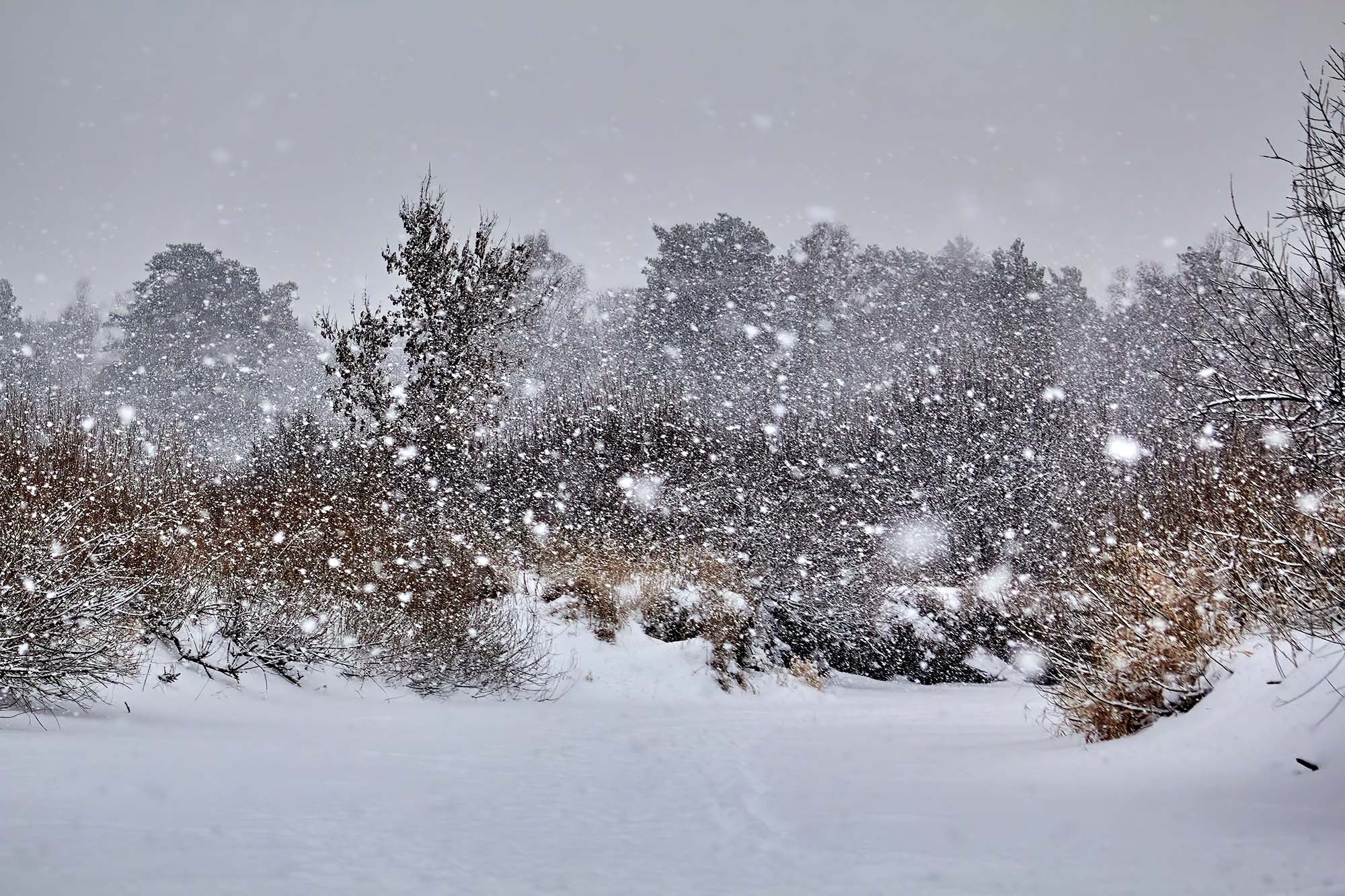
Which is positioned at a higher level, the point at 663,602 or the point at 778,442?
the point at 778,442

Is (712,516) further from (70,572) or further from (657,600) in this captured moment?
(70,572)

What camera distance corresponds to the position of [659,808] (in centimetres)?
463

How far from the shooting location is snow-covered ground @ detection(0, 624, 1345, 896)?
2.97 metres

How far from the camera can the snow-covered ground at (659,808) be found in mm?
2973

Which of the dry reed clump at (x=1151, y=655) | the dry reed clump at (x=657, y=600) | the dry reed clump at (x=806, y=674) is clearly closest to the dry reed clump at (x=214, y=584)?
the dry reed clump at (x=657, y=600)

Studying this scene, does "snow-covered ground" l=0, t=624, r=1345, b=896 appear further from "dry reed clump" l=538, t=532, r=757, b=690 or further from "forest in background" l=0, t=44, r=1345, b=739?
"dry reed clump" l=538, t=532, r=757, b=690

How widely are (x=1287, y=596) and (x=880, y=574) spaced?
10888mm

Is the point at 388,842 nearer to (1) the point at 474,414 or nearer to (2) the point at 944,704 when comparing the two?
(2) the point at 944,704

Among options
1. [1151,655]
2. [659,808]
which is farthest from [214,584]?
[1151,655]

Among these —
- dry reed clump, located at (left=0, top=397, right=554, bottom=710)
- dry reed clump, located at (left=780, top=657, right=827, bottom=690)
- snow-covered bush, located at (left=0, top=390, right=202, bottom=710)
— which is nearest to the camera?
snow-covered bush, located at (left=0, top=390, right=202, bottom=710)

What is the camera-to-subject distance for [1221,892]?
2.90 meters

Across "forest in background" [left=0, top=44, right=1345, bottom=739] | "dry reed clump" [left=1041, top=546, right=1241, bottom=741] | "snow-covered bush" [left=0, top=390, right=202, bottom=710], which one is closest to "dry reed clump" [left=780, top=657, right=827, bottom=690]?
"forest in background" [left=0, top=44, right=1345, bottom=739]

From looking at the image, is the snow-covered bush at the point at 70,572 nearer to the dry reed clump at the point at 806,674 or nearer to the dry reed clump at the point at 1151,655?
the dry reed clump at the point at 1151,655

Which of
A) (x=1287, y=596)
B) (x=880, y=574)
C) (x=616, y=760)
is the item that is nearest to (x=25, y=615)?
(x=616, y=760)
